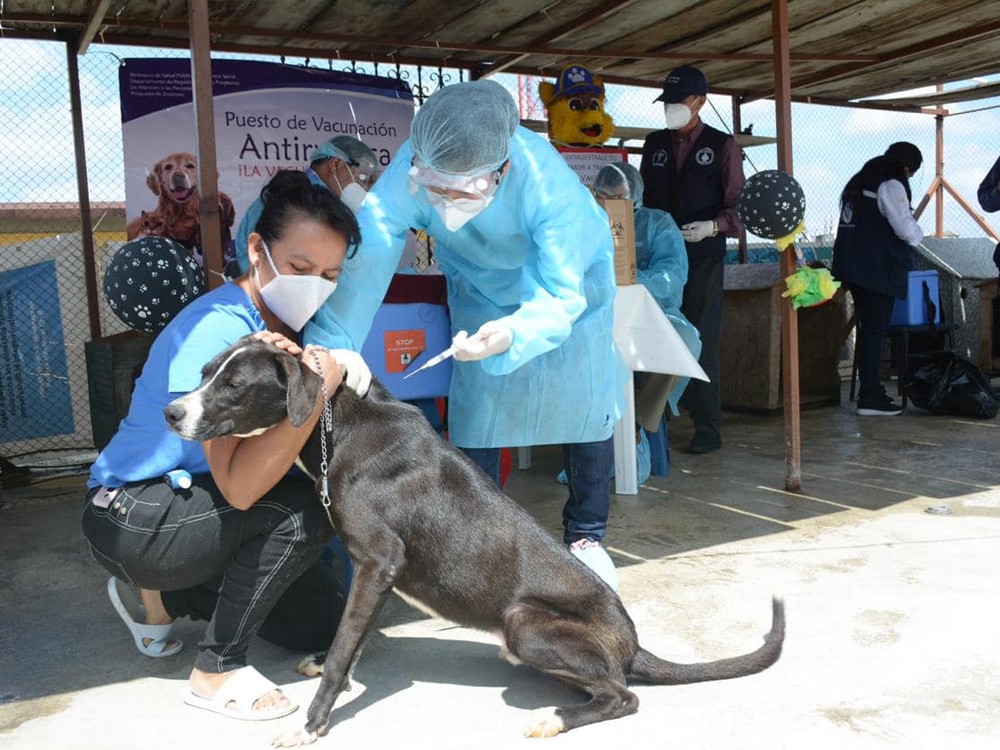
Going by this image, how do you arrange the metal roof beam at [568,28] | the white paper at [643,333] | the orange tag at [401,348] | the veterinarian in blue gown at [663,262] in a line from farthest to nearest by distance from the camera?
the metal roof beam at [568,28] < the veterinarian in blue gown at [663,262] < the white paper at [643,333] < the orange tag at [401,348]

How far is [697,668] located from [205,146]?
2287 mm

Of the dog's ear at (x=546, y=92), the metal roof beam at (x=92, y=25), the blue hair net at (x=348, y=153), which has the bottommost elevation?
the blue hair net at (x=348, y=153)

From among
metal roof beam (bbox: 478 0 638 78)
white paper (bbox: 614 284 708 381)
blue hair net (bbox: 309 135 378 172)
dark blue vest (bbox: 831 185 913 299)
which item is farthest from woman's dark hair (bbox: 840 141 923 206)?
blue hair net (bbox: 309 135 378 172)

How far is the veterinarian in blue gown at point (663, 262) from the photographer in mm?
5230

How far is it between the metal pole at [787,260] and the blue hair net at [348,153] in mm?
2024

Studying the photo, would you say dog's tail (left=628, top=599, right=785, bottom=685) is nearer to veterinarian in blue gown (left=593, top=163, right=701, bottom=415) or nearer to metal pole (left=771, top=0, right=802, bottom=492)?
metal pole (left=771, top=0, right=802, bottom=492)

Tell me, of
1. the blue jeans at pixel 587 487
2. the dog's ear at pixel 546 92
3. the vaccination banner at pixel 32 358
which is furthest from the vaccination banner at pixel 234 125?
the blue jeans at pixel 587 487

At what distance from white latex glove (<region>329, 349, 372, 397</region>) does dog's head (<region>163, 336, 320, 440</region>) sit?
16 centimetres

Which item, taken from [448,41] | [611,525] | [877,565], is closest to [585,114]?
[448,41]

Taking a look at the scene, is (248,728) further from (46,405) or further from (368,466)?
(46,405)

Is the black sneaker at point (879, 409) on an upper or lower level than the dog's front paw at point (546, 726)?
upper

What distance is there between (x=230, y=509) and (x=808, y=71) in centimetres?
669

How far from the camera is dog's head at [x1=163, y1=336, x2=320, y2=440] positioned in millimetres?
2230

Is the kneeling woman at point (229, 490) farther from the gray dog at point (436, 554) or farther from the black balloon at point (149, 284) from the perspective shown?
the black balloon at point (149, 284)
